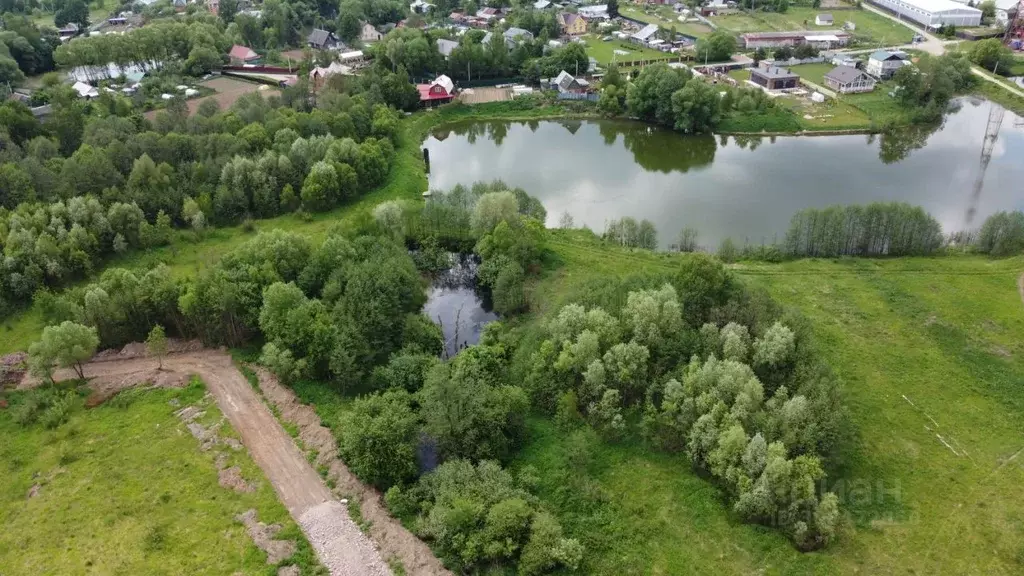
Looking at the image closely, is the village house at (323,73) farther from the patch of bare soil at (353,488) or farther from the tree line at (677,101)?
the patch of bare soil at (353,488)

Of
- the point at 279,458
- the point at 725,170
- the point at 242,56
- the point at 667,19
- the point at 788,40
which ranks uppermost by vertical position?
the point at 667,19

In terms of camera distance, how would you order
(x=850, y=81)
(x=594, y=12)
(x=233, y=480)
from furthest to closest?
(x=594, y=12), (x=850, y=81), (x=233, y=480)

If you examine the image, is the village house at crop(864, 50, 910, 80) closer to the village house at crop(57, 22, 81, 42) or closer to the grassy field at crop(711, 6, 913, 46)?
the grassy field at crop(711, 6, 913, 46)

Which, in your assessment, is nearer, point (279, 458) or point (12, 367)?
point (279, 458)

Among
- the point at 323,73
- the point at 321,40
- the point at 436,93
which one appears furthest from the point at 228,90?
Answer: the point at 436,93

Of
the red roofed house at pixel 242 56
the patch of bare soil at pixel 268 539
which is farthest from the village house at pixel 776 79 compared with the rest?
the patch of bare soil at pixel 268 539

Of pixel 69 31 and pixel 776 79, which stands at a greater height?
pixel 69 31

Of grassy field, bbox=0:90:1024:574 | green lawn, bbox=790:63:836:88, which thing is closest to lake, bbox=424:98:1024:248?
grassy field, bbox=0:90:1024:574

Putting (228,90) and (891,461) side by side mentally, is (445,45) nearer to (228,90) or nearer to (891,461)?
(228,90)
